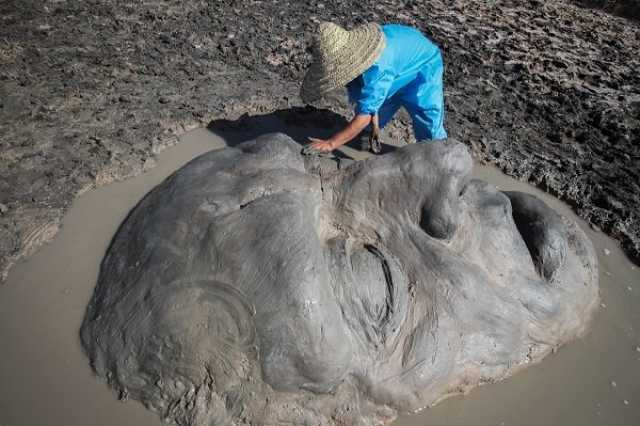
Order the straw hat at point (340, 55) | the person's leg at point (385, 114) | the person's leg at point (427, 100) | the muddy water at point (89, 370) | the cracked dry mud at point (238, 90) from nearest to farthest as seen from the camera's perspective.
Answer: the muddy water at point (89, 370) < the straw hat at point (340, 55) < the cracked dry mud at point (238, 90) < the person's leg at point (427, 100) < the person's leg at point (385, 114)

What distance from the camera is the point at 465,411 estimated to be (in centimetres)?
211

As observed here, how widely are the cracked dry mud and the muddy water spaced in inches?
7.3

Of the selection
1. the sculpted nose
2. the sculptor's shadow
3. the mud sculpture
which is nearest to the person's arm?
the mud sculpture

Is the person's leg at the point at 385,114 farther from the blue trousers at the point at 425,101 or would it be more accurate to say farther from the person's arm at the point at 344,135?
the person's arm at the point at 344,135

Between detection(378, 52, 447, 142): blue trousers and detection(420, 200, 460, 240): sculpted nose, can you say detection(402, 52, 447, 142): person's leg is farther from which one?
detection(420, 200, 460, 240): sculpted nose

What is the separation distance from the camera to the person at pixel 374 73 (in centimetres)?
257

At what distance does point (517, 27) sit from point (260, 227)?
4.79 m

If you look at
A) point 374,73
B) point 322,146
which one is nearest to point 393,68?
point 374,73

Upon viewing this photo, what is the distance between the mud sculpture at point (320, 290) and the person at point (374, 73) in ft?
1.78

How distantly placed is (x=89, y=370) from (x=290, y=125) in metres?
2.30

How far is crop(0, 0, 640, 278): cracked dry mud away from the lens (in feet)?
9.98

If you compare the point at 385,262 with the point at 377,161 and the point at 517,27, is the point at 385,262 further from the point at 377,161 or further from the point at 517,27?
the point at 517,27

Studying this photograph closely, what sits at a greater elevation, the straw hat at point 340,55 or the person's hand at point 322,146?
the straw hat at point 340,55

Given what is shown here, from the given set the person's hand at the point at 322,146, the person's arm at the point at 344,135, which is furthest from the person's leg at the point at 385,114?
the person's hand at the point at 322,146
